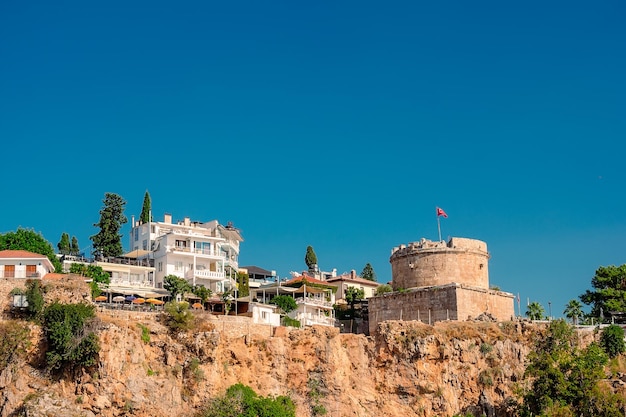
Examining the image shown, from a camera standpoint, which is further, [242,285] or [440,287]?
[242,285]

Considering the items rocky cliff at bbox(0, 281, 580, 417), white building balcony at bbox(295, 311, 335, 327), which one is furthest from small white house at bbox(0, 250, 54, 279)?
white building balcony at bbox(295, 311, 335, 327)

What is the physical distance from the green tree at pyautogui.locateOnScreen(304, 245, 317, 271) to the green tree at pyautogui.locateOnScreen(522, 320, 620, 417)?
3214 centimetres

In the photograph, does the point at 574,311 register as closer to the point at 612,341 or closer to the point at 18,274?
the point at 612,341

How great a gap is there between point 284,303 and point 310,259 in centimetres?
2314

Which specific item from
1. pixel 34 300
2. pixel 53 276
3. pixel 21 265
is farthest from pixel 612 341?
pixel 21 265

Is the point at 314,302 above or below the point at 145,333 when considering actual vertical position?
above

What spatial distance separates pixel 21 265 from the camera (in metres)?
49.0

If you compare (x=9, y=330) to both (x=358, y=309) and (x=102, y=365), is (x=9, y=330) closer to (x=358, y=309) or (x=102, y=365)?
(x=102, y=365)

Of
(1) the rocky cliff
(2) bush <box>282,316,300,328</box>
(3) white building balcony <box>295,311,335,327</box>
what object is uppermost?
(3) white building balcony <box>295,311,335,327</box>

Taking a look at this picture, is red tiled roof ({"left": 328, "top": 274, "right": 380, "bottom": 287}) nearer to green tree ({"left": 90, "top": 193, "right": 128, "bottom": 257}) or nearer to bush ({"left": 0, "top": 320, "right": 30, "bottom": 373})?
green tree ({"left": 90, "top": 193, "right": 128, "bottom": 257})

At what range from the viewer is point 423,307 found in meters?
57.5

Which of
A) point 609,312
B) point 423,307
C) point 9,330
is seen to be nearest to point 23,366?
point 9,330

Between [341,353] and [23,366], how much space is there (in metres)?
17.1

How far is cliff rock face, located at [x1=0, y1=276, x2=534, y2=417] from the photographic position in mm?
43375
